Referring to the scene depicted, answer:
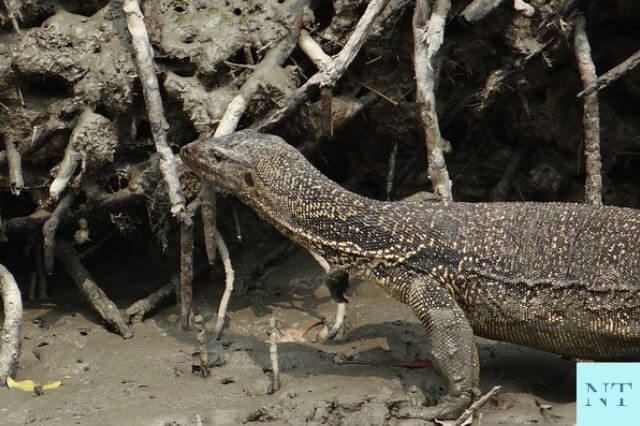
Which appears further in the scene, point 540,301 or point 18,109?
point 18,109

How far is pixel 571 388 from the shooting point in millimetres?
6762

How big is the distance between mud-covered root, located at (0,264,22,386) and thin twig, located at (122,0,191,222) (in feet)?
4.89

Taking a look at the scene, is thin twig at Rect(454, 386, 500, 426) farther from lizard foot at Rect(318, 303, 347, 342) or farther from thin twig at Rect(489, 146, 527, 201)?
thin twig at Rect(489, 146, 527, 201)

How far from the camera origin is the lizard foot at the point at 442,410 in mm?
6180

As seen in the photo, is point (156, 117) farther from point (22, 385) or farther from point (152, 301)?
point (22, 385)

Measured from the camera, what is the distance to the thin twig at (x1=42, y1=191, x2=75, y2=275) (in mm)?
7980

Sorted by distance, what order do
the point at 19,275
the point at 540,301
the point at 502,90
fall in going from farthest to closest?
the point at 19,275 < the point at 502,90 < the point at 540,301

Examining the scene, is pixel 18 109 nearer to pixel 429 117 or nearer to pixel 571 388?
pixel 429 117

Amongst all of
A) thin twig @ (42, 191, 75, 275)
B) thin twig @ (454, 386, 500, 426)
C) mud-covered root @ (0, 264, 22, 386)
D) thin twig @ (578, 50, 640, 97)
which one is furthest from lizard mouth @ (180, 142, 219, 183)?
thin twig @ (578, 50, 640, 97)

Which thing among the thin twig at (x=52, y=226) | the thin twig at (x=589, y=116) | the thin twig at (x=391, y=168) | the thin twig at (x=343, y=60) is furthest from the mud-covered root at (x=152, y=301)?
the thin twig at (x=589, y=116)

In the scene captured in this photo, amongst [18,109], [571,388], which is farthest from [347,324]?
[18,109]

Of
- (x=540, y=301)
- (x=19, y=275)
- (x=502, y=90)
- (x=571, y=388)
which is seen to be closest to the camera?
(x=540, y=301)

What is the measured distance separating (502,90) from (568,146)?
40.1 inches

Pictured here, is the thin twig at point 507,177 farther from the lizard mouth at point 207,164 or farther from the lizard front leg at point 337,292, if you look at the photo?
the lizard mouth at point 207,164
